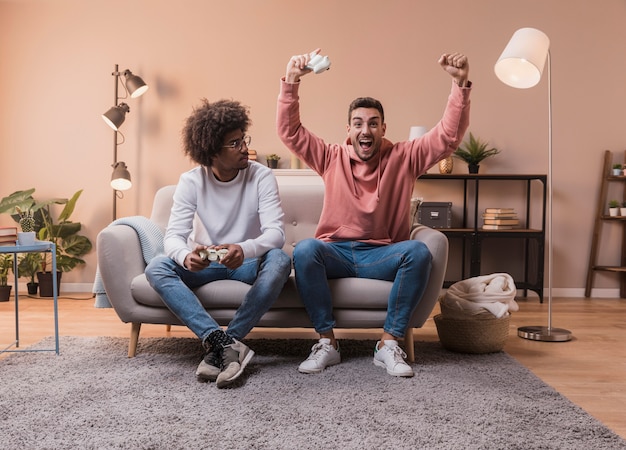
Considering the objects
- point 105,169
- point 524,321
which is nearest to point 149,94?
point 105,169

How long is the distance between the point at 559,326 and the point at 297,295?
173 cm

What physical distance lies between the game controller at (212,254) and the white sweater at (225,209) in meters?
0.20

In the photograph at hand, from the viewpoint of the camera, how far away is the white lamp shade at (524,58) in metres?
2.93

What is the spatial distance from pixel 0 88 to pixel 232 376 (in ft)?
12.0

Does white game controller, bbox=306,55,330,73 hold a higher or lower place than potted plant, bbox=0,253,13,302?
higher

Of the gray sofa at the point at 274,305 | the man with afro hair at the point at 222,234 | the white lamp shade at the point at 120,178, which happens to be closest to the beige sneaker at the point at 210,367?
the man with afro hair at the point at 222,234

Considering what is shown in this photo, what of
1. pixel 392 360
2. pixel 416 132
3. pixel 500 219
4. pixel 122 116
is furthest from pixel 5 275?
pixel 500 219

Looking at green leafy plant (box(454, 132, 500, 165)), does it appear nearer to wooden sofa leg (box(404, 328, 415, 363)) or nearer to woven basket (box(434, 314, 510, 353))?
woven basket (box(434, 314, 510, 353))

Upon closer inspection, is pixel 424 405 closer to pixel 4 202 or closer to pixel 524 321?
pixel 524 321

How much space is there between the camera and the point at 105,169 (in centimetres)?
471

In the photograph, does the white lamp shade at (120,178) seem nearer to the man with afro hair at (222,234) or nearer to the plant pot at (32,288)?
the plant pot at (32,288)

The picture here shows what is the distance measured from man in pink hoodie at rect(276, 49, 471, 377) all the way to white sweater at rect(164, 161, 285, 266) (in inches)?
8.2

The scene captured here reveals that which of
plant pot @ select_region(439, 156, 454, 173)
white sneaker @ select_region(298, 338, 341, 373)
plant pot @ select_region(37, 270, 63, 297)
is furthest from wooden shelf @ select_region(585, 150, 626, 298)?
plant pot @ select_region(37, 270, 63, 297)

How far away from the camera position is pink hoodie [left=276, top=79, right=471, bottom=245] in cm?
259
